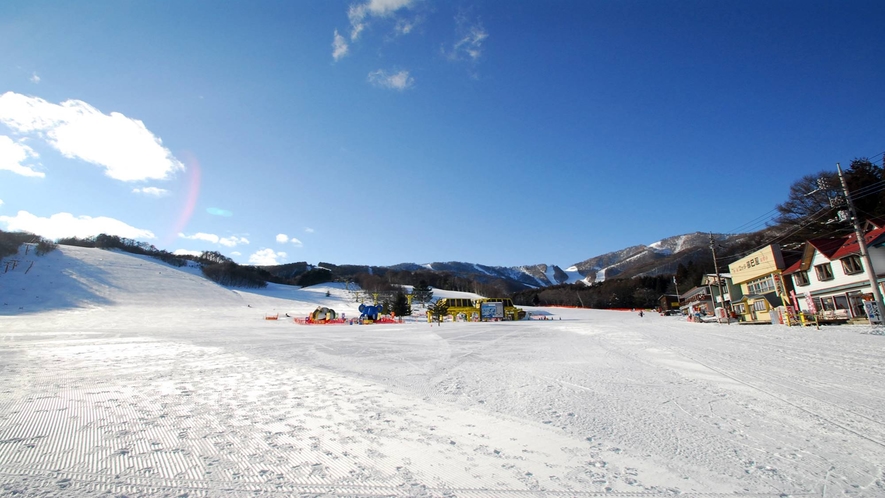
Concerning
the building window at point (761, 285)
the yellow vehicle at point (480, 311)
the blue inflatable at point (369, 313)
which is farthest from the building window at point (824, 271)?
the blue inflatable at point (369, 313)

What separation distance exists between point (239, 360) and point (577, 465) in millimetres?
10503

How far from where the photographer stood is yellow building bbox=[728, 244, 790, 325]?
31125 mm

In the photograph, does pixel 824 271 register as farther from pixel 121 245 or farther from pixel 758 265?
pixel 121 245

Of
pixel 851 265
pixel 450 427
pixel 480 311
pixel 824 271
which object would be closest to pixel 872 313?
pixel 851 265

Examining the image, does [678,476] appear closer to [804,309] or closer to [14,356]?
[14,356]

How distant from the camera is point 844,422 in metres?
4.65

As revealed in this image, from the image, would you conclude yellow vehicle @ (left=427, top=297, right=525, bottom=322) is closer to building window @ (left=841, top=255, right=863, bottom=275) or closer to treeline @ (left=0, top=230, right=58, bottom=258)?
building window @ (left=841, top=255, right=863, bottom=275)

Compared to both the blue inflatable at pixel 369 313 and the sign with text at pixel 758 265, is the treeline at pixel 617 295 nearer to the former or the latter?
the sign with text at pixel 758 265

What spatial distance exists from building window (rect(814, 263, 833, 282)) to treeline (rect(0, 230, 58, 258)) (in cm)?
10988

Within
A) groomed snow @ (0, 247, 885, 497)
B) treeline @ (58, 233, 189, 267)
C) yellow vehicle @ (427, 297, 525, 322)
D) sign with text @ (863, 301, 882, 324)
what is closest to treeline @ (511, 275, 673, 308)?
yellow vehicle @ (427, 297, 525, 322)

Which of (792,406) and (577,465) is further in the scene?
(792,406)

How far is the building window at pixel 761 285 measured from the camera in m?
33.0

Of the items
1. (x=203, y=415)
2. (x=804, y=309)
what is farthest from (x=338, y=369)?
(x=804, y=309)

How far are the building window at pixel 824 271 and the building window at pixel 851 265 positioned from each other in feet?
4.81
